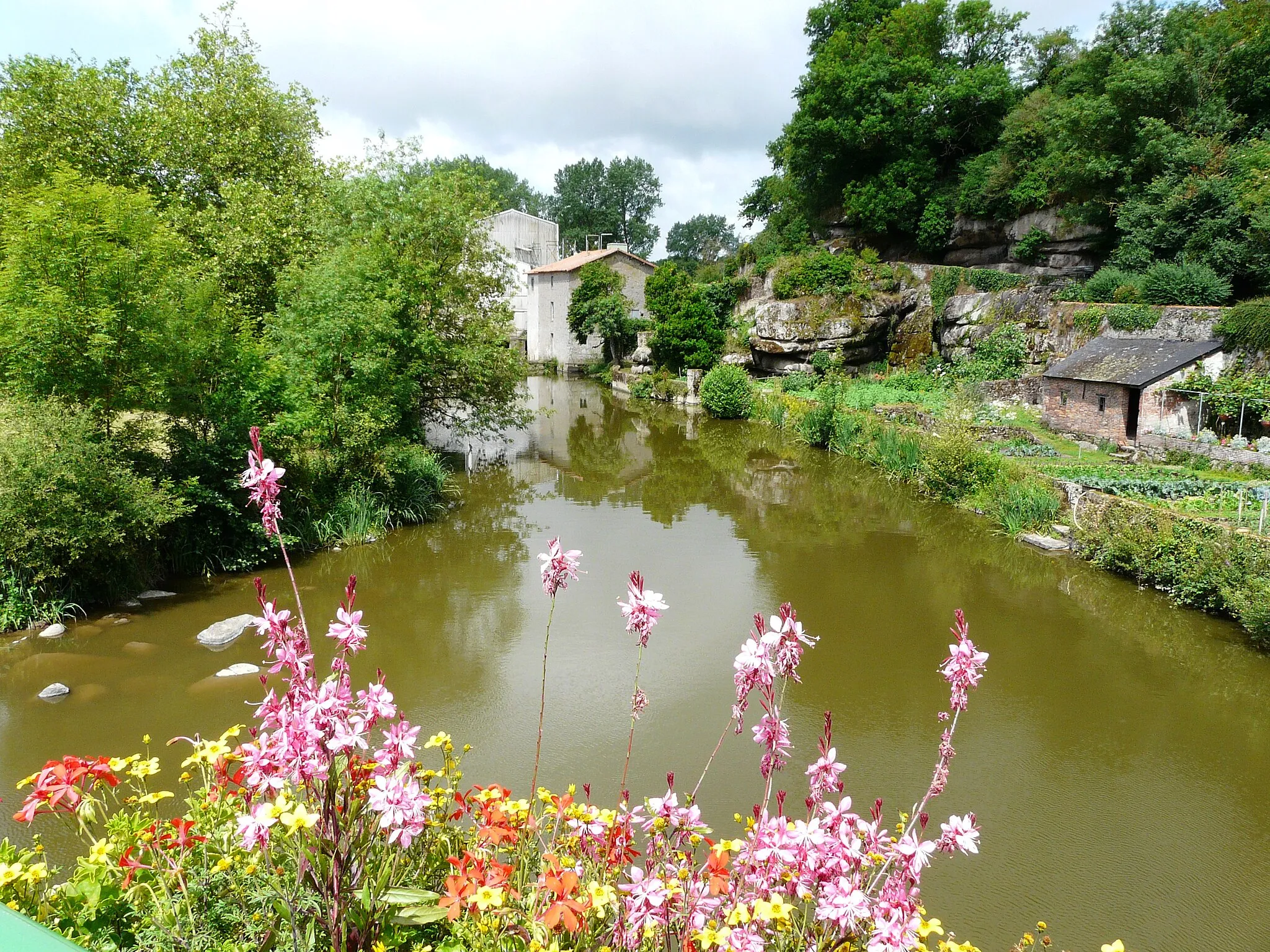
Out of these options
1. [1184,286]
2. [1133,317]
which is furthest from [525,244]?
[1184,286]

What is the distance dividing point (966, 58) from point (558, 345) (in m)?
27.8

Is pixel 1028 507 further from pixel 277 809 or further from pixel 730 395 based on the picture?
pixel 730 395

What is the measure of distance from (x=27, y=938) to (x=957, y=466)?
61.5 feet

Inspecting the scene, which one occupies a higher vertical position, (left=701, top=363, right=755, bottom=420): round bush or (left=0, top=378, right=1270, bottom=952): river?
(left=701, top=363, right=755, bottom=420): round bush

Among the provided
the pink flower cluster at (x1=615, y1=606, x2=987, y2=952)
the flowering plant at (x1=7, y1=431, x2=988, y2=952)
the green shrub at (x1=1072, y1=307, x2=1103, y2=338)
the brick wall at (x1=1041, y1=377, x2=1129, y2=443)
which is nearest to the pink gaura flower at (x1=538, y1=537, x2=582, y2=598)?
the flowering plant at (x1=7, y1=431, x2=988, y2=952)

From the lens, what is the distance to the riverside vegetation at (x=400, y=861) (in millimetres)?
2832

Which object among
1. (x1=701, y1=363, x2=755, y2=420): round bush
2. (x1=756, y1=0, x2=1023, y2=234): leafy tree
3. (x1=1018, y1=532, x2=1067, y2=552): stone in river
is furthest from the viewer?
(x1=756, y1=0, x2=1023, y2=234): leafy tree

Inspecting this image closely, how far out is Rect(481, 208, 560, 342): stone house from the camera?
5528 centimetres

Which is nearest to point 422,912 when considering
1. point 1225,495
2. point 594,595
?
point 594,595

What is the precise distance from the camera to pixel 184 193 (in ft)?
60.7

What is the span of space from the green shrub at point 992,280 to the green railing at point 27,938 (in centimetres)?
3423

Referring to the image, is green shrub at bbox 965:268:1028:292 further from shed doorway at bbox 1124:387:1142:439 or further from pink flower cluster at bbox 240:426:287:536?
pink flower cluster at bbox 240:426:287:536

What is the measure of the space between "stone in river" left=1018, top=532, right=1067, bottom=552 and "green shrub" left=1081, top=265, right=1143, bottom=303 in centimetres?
1511

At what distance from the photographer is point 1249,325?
64.6ft
